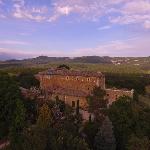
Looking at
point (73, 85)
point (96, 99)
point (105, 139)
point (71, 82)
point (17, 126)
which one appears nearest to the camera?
point (105, 139)

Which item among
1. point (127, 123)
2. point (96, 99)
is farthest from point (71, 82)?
point (127, 123)

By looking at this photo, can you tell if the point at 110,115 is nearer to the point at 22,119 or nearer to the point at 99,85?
the point at 22,119

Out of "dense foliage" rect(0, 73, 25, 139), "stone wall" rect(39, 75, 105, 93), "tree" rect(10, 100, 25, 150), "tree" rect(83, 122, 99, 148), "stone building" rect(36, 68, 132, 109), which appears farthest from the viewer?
"stone wall" rect(39, 75, 105, 93)

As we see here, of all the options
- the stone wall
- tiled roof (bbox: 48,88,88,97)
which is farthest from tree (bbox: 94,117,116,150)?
the stone wall

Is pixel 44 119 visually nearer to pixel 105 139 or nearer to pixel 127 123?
pixel 105 139

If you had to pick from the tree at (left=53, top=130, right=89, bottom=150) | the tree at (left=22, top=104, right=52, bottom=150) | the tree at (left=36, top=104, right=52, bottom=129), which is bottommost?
the tree at (left=53, top=130, right=89, bottom=150)

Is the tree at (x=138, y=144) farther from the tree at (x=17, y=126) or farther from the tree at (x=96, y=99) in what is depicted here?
the tree at (x=96, y=99)

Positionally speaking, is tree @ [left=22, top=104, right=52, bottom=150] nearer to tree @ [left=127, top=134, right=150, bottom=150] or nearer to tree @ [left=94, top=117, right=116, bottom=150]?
tree @ [left=94, top=117, right=116, bottom=150]

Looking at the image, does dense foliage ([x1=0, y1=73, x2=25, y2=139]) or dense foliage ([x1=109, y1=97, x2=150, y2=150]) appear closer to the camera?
dense foliage ([x1=109, y1=97, x2=150, y2=150])

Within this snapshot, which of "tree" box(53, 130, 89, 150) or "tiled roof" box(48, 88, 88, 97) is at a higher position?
"tree" box(53, 130, 89, 150)
